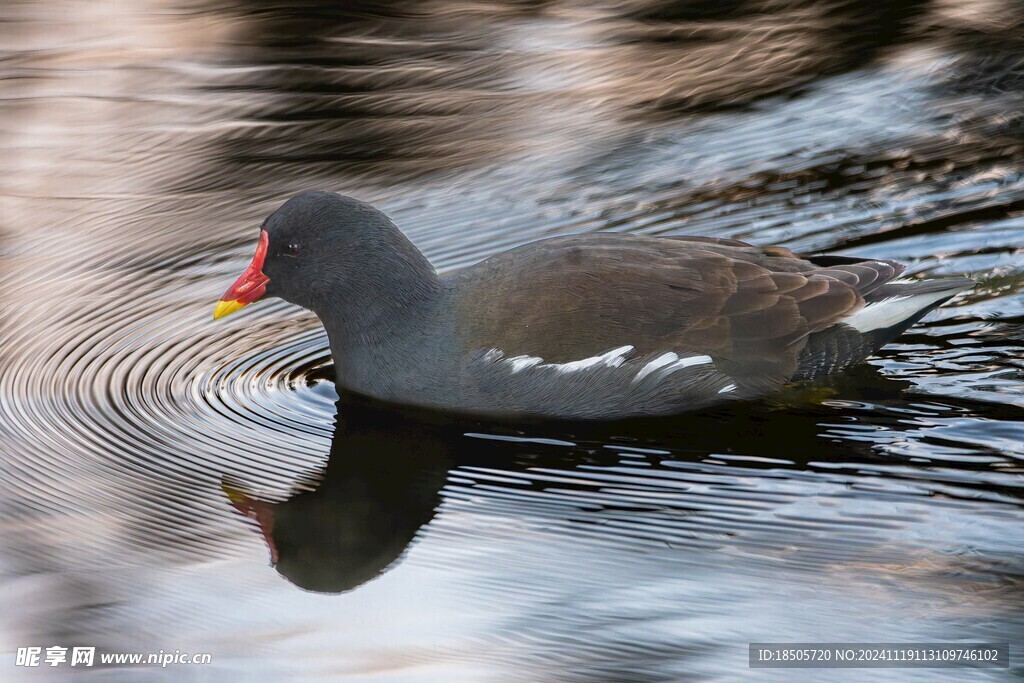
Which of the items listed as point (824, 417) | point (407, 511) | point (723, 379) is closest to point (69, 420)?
point (407, 511)

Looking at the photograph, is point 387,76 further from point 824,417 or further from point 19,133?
point 824,417

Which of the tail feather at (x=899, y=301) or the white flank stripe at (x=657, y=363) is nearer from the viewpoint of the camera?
the white flank stripe at (x=657, y=363)

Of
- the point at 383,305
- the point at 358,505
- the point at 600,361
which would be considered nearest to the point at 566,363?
the point at 600,361

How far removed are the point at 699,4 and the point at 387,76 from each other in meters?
2.37

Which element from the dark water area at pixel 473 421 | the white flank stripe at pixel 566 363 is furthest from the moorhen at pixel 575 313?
the dark water area at pixel 473 421

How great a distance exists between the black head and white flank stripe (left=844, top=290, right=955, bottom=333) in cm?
166

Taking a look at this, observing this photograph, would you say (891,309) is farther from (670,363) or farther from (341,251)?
(341,251)

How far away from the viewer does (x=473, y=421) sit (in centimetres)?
495

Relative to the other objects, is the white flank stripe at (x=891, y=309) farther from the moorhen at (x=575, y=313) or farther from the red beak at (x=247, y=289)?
the red beak at (x=247, y=289)

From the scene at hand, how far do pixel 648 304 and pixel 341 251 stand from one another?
46.7 inches

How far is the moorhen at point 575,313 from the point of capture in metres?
4.84

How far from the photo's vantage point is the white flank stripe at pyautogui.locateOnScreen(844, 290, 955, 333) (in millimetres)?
5098

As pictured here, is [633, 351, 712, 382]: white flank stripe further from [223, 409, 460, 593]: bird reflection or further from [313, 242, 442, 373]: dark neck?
[313, 242, 442, 373]: dark neck

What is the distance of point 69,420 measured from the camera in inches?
199
